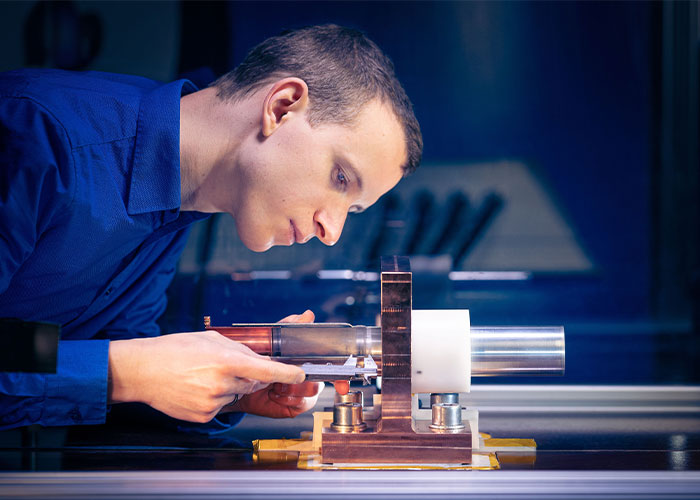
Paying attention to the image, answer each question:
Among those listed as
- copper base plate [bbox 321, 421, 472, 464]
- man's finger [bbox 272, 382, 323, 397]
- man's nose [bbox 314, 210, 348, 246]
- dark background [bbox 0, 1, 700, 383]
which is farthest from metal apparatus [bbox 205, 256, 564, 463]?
dark background [bbox 0, 1, 700, 383]

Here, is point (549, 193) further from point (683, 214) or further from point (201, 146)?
point (201, 146)

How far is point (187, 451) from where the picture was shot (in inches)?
28.3

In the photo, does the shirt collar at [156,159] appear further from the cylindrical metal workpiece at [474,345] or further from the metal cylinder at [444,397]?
the metal cylinder at [444,397]

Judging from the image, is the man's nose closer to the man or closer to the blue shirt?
the man

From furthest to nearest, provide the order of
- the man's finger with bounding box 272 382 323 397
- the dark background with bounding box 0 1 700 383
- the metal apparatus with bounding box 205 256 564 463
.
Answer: the dark background with bounding box 0 1 700 383
the man's finger with bounding box 272 382 323 397
the metal apparatus with bounding box 205 256 564 463

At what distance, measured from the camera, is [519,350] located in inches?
26.9

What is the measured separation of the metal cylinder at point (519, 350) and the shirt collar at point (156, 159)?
1.34ft

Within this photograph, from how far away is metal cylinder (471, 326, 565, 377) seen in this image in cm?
68

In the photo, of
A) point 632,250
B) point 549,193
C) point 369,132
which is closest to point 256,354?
point 369,132

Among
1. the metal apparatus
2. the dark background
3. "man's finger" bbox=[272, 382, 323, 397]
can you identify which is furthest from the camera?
the dark background

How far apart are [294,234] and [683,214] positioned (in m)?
1.06

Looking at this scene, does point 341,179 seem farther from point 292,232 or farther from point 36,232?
point 36,232

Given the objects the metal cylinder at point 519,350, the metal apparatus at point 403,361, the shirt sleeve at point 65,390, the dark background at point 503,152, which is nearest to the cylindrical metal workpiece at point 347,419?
the metal apparatus at point 403,361

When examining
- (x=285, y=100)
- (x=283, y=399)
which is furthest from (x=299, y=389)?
(x=285, y=100)
